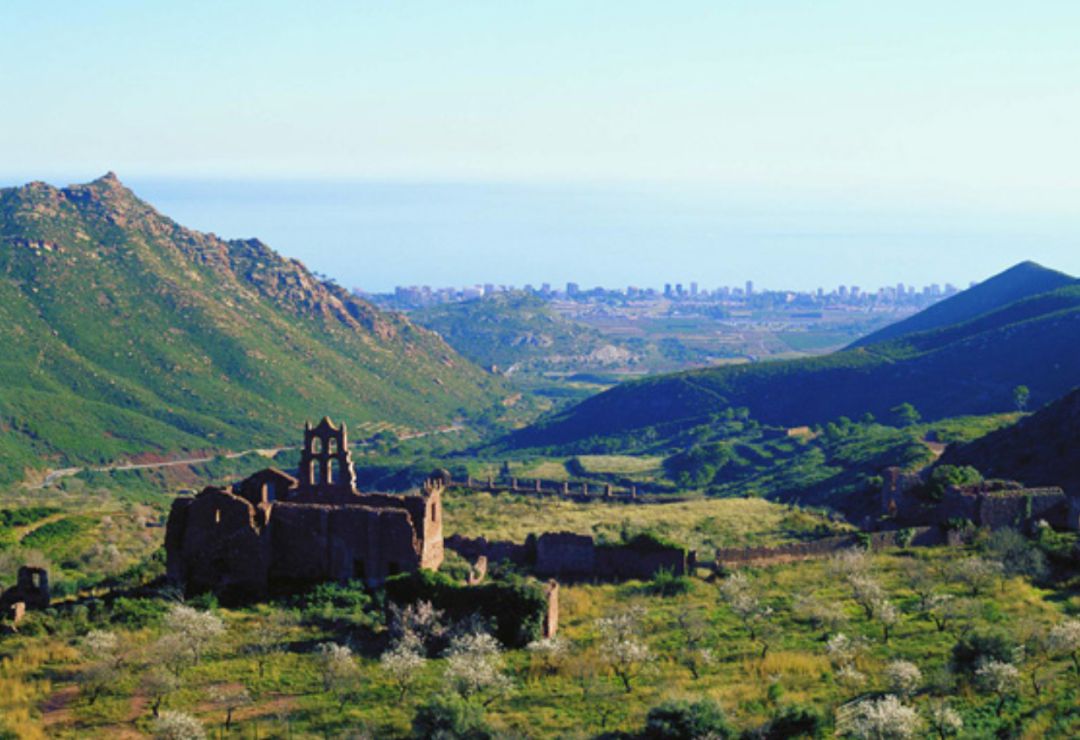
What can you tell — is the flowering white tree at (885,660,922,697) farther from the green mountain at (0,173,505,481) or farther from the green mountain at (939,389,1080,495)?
the green mountain at (0,173,505,481)

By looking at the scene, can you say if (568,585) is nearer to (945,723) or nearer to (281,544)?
(281,544)

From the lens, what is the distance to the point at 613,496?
223ft

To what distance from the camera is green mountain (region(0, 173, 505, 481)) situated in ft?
359

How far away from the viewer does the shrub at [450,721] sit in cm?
2770

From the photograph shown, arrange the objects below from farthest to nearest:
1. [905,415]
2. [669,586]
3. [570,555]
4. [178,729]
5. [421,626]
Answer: [905,415] < [570,555] < [669,586] < [421,626] < [178,729]

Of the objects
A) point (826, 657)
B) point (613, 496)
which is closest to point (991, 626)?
point (826, 657)

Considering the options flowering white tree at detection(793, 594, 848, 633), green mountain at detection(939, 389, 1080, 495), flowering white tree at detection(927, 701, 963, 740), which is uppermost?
green mountain at detection(939, 389, 1080, 495)

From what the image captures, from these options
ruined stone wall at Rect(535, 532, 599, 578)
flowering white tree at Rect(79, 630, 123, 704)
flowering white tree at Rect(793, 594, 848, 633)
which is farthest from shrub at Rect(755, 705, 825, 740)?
flowering white tree at Rect(79, 630, 123, 704)

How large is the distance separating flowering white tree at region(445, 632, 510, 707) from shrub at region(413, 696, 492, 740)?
1559 mm

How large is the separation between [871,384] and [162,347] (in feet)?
243

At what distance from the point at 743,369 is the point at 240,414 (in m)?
60.4

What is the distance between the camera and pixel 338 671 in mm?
31500

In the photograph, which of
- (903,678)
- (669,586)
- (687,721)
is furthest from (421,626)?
(903,678)

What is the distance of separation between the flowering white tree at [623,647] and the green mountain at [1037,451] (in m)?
26.0
